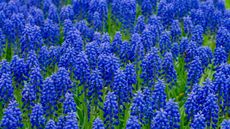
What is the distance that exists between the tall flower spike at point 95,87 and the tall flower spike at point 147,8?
488 cm

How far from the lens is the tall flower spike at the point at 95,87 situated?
31.7 feet

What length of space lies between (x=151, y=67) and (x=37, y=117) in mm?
2597

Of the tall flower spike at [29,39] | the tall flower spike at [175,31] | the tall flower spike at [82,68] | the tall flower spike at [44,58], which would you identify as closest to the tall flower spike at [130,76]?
the tall flower spike at [82,68]

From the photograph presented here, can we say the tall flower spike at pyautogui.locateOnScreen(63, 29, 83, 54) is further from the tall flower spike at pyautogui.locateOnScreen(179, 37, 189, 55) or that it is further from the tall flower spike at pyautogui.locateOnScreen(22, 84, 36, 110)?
the tall flower spike at pyautogui.locateOnScreen(179, 37, 189, 55)

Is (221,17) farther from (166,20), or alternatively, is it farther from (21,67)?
(21,67)

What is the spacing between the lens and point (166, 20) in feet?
45.4

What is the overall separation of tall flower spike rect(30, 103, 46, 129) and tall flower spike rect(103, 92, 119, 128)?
1.08m

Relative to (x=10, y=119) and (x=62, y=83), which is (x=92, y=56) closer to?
(x=62, y=83)

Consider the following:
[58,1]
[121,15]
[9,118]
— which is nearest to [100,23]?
[121,15]

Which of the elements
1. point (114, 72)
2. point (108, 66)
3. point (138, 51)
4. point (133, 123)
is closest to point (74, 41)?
point (138, 51)

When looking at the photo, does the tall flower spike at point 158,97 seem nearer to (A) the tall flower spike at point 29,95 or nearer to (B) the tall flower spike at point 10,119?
(A) the tall flower spike at point 29,95

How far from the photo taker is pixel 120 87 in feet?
31.2

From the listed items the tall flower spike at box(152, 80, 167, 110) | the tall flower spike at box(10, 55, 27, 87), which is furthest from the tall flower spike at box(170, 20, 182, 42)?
the tall flower spike at box(10, 55, 27, 87)

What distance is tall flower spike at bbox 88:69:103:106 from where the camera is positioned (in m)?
9.67
